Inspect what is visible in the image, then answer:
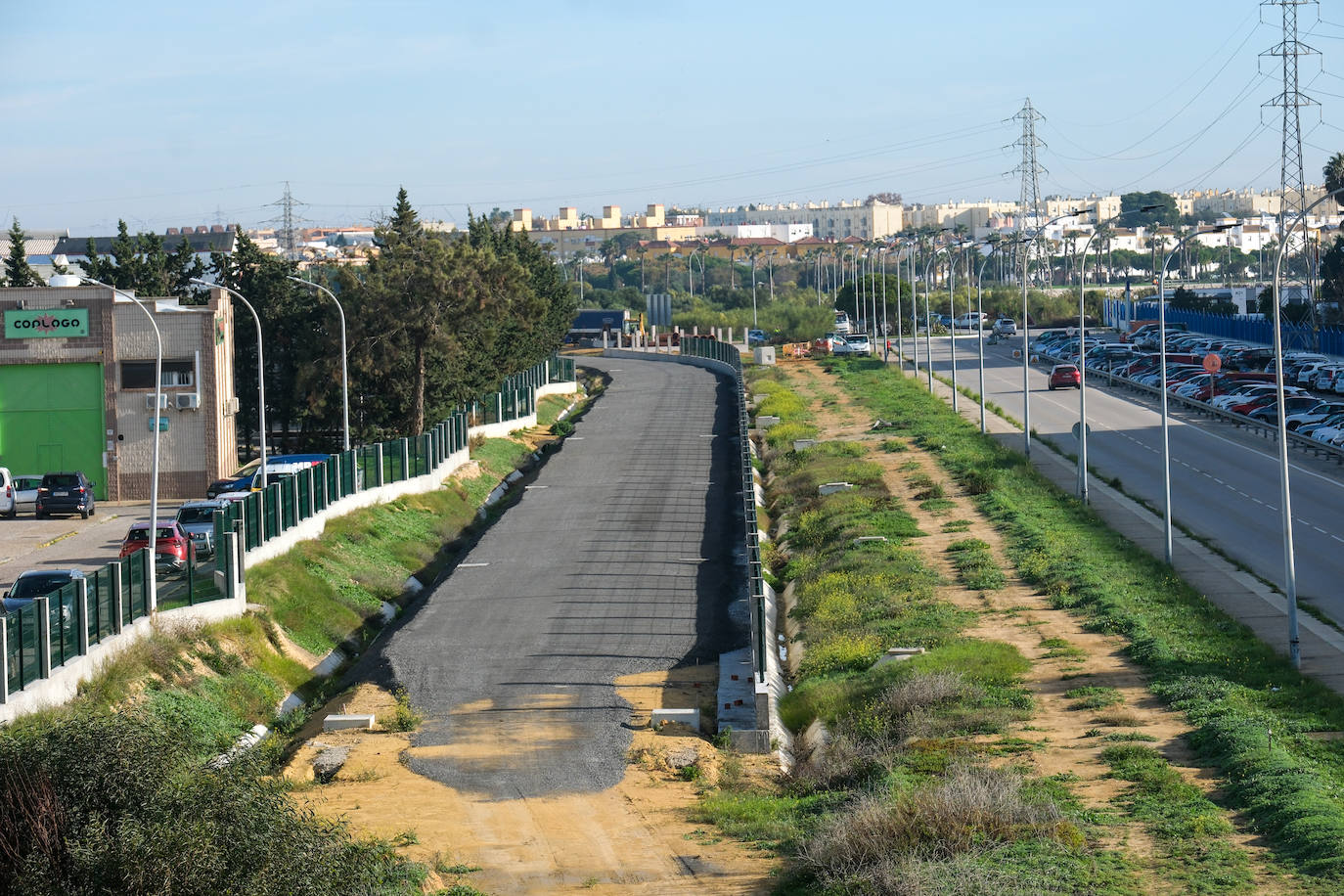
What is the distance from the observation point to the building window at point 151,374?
50344 mm

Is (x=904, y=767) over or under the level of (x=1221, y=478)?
under

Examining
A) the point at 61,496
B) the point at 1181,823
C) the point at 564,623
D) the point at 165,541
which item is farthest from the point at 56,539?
the point at 1181,823

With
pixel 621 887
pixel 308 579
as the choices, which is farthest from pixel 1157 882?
pixel 308 579

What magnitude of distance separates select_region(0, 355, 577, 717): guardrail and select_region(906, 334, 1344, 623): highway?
22441 mm

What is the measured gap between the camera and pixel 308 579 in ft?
114

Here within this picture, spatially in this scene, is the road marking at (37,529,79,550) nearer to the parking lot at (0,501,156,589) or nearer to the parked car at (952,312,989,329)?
the parking lot at (0,501,156,589)

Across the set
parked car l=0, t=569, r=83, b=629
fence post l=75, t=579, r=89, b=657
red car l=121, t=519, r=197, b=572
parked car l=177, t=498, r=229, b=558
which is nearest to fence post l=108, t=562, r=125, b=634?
fence post l=75, t=579, r=89, b=657

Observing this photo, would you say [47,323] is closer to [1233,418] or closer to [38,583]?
[38,583]

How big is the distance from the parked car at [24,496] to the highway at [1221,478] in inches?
1311

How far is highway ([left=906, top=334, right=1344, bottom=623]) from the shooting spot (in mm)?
35125

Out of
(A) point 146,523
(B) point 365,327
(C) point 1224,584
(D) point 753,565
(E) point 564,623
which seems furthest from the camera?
(B) point 365,327

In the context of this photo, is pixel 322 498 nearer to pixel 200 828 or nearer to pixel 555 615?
pixel 555 615

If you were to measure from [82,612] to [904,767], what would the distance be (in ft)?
43.9

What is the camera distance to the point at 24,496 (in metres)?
44.5
